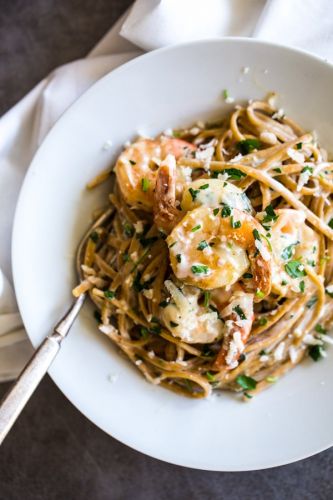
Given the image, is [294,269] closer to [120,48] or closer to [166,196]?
[166,196]

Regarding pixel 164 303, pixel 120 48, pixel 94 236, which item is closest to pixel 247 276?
pixel 164 303

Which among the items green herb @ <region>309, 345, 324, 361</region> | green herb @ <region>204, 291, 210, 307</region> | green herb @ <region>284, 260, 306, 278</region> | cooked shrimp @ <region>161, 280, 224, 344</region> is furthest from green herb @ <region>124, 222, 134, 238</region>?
green herb @ <region>309, 345, 324, 361</region>

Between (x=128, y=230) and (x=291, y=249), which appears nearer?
(x=291, y=249)

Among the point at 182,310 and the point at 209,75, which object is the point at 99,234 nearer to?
the point at 182,310

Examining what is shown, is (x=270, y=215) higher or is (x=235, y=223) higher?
(x=235, y=223)

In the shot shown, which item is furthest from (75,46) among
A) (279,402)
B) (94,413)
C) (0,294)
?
(279,402)

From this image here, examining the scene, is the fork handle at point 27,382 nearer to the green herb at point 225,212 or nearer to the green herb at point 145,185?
the green herb at point 145,185
